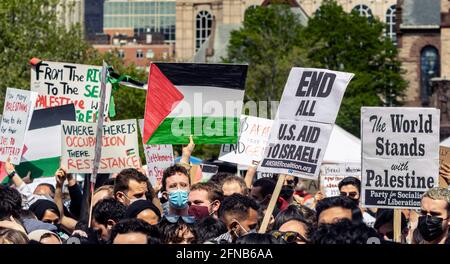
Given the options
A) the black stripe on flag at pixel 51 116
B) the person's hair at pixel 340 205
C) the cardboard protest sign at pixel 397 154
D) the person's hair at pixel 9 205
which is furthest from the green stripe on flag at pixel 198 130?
the person's hair at pixel 340 205

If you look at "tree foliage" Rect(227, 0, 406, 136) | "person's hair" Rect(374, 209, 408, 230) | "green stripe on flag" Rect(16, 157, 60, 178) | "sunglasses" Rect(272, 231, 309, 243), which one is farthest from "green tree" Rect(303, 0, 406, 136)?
"sunglasses" Rect(272, 231, 309, 243)

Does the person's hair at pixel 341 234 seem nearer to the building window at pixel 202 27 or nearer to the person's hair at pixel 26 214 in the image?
the person's hair at pixel 26 214

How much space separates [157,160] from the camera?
17609mm

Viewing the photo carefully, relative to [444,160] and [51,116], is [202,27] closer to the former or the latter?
[51,116]

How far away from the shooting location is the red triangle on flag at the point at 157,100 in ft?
51.9

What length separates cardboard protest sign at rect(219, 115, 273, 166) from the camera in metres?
18.2

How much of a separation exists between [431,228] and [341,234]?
169cm

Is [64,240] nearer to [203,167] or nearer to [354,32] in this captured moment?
[203,167]

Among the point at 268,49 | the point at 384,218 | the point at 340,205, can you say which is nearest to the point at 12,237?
the point at 340,205

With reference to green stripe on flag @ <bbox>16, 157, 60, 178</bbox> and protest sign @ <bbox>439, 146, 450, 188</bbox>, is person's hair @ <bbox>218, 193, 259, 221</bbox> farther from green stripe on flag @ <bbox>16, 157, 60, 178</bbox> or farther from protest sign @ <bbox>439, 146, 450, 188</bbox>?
green stripe on flag @ <bbox>16, 157, 60, 178</bbox>

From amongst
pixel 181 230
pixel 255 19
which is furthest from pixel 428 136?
pixel 255 19

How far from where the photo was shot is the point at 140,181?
13.1 m

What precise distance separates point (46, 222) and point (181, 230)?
8.60ft

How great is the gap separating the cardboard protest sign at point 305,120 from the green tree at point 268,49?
54.6 metres
